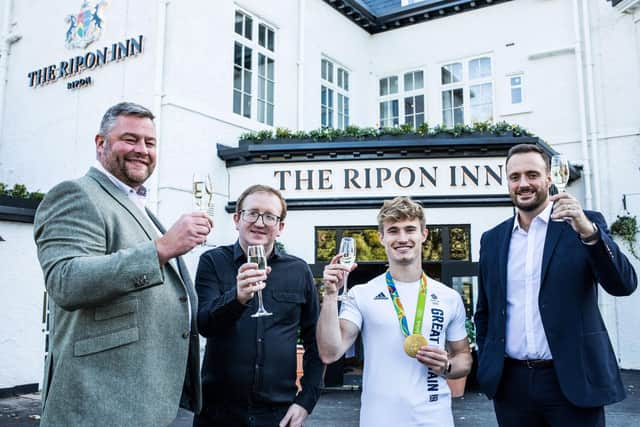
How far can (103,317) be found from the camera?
1.90 meters

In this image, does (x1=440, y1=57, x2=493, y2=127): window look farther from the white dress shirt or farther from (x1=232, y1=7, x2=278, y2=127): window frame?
the white dress shirt

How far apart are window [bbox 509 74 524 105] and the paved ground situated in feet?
21.3

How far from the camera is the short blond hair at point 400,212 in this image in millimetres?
2555

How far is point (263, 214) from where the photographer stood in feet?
8.42

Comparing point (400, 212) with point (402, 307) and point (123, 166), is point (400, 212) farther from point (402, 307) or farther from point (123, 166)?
point (123, 166)

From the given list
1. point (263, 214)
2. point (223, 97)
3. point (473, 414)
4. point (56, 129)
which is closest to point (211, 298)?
point (263, 214)

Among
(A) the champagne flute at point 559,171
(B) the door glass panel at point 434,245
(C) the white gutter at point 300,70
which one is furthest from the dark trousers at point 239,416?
(C) the white gutter at point 300,70

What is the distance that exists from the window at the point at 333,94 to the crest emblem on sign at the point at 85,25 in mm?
4633

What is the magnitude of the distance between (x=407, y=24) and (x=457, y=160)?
5.84 meters

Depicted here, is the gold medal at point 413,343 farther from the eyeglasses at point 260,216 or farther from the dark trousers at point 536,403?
the eyeglasses at point 260,216

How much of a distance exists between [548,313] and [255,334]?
57.3 inches

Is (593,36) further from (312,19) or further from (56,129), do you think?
(56,129)

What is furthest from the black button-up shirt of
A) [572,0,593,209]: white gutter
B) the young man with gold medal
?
[572,0,593,209]: white gutter

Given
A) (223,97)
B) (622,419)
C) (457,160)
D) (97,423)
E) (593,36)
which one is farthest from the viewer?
(593,36)
